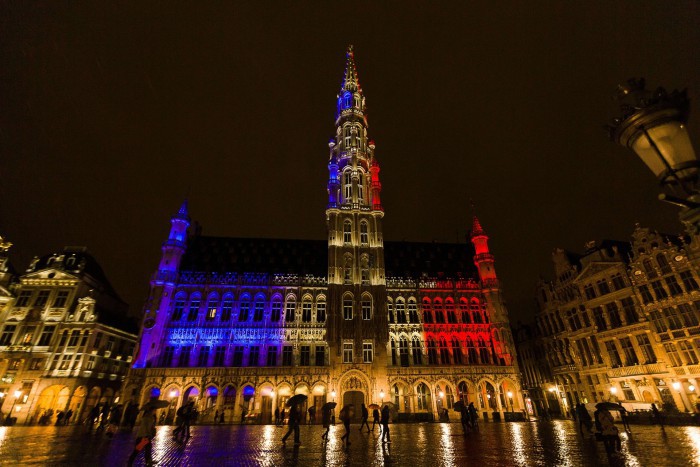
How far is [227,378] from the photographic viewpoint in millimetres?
33344

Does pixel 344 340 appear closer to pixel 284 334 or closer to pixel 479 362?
pixel 284 334

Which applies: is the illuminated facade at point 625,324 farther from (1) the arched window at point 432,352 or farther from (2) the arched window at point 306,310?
(2) the arched window at point 306,310

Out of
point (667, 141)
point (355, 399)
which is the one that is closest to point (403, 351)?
point (355, 399)

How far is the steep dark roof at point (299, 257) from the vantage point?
1614 inches

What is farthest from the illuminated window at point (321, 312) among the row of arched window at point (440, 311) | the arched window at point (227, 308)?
the arched window at point (227, 308)

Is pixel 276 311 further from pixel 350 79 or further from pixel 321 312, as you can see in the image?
pixel 350 79

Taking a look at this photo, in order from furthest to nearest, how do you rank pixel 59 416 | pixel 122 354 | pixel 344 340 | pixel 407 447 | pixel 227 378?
pixel 122 354
pixel 344 340
pixel 227 378
pixel 59 416
pixel 407 447

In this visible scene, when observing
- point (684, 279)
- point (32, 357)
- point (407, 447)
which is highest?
point (684, 279)

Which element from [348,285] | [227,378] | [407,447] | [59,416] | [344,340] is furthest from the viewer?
[348,285]

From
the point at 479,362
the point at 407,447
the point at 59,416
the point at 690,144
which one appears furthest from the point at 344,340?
the point at 690,144

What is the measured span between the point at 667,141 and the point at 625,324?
128ft

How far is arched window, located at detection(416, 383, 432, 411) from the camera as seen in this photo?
113 feet

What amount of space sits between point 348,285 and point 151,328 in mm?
20877

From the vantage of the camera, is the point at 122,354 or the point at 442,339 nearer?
the point at 442,339
